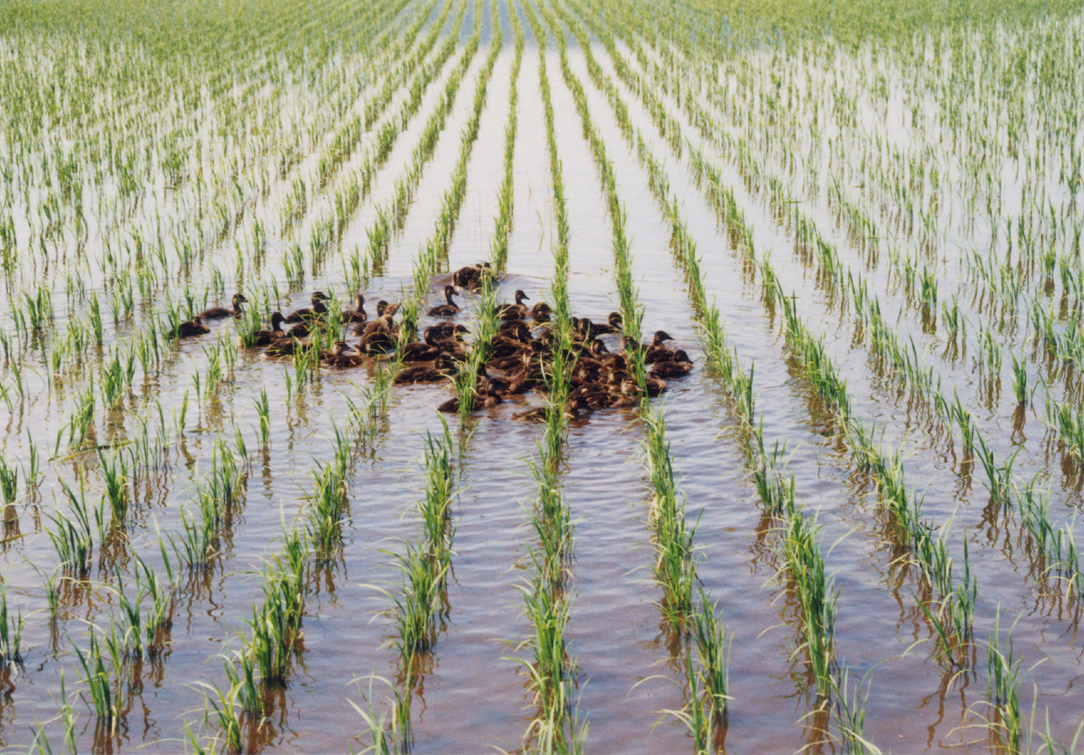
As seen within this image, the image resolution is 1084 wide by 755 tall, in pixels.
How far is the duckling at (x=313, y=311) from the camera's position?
7938 mm

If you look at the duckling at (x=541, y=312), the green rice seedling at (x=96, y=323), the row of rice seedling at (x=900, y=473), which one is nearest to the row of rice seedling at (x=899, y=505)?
the row of rice seedling at (x=900, y=473)

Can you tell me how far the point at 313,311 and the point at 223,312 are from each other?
0.70 metres

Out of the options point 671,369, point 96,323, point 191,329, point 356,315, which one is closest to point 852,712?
point 671,369

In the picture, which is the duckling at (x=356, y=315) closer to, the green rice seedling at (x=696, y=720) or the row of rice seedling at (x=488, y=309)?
the row of rice seedling at (x=488, y=309)

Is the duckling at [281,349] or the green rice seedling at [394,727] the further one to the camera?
the duckling at [281,349]

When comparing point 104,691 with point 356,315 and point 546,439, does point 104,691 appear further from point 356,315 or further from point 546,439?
point 356,315

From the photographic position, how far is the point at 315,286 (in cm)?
909

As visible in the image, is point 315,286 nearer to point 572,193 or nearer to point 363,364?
point 363,364

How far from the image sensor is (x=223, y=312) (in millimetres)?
8078

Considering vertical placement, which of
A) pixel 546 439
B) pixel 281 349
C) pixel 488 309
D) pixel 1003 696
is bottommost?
pixel 1003 696

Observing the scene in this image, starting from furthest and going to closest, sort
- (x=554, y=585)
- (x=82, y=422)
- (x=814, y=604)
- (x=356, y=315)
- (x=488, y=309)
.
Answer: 1. (x=356, y=315)
2. (x=488, y=309)
3. (x=82, y=422)
4. (x=554, y=585)
5. (x=814, y=604)

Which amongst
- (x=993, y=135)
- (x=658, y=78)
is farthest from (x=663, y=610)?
(x=658, y=78)

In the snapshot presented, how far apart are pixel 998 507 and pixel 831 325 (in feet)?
9.66

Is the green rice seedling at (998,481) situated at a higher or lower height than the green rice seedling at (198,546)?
higher
